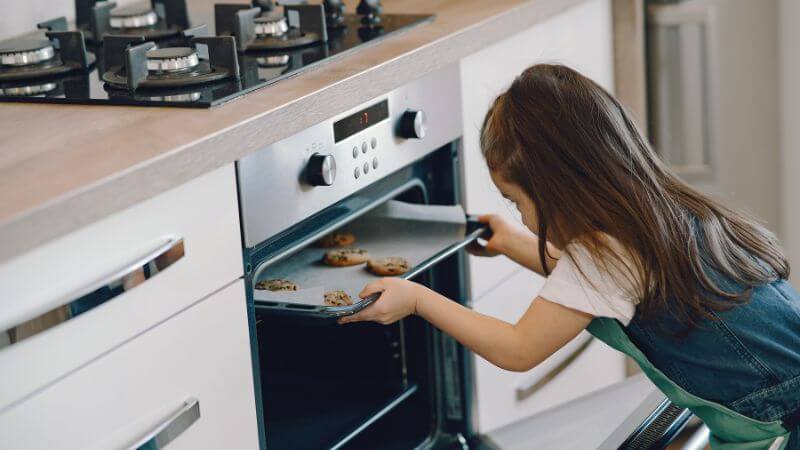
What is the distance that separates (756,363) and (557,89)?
1.25 feet

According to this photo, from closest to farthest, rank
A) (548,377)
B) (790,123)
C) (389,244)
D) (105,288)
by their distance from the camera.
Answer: (105,288), (389,244), (548,377), (790,123)

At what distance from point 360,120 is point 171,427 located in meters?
0.46

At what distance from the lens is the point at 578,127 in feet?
4.18

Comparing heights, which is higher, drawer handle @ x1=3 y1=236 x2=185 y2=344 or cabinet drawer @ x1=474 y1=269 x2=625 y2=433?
drawer handle @ x1=3 y1=236 x2=185 y2=344

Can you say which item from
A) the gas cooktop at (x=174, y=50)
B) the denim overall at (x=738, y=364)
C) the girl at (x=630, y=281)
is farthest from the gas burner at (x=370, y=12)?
the denim overall at (x=738, y=364)

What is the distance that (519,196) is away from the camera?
1323mm

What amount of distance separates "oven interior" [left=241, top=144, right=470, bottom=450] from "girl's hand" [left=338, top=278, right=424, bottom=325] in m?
0.23

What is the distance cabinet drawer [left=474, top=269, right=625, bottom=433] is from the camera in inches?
67.0

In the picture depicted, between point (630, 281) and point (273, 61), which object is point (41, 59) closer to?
point (273, 61)

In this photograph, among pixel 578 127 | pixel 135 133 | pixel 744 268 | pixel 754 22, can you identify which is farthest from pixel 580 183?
pixel 754 22

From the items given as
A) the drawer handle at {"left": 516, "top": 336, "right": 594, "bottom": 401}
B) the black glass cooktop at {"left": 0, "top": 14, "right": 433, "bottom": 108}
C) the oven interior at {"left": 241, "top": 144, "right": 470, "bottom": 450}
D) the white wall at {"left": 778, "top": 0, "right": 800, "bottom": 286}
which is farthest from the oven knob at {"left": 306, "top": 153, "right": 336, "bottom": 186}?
the white wall at {"left": 778, "top": 0, "right": 800, "bottom": 286}

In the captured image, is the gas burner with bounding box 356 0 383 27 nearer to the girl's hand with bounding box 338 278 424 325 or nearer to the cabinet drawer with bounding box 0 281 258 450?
the girl's hand with bounding box 338 278 424 325

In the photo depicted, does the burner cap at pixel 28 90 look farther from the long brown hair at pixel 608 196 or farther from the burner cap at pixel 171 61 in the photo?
the long brown hair at pixel 608 196

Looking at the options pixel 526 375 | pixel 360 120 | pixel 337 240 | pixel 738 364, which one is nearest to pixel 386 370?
pixel 337 240
